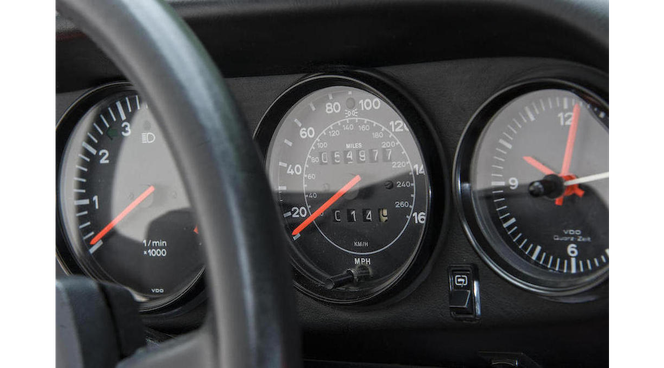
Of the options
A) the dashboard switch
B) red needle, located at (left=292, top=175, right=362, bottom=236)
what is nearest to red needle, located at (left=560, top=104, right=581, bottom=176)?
the dashboard switch

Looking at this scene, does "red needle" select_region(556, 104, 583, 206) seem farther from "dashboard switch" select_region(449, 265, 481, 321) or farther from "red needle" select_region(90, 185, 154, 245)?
"red needle" select_region(90, 185, 154, 245)

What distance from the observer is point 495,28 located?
1.56 meters

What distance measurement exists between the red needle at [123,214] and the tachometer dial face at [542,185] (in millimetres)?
998

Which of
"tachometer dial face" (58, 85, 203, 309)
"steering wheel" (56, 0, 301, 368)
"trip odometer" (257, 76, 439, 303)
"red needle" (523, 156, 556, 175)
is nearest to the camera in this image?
"steering wheel" (56, 0, 301, 368)

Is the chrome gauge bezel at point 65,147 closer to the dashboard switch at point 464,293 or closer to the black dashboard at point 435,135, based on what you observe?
the black dashboard at point 435,135

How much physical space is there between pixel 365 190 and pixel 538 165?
484mm

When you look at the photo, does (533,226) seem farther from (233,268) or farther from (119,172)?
(119,172)

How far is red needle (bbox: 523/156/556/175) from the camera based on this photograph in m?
1.65

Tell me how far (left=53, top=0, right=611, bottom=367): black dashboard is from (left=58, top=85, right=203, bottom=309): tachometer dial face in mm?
149

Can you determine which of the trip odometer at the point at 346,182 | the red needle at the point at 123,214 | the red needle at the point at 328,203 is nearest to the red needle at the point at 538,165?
the trip odometer at the point at 346,182

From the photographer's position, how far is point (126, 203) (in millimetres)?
2203

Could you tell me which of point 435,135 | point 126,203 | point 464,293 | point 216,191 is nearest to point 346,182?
point 435,135

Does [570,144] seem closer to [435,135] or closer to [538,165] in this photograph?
[538,165]

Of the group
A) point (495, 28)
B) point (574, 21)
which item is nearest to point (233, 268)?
point (574, 21)
